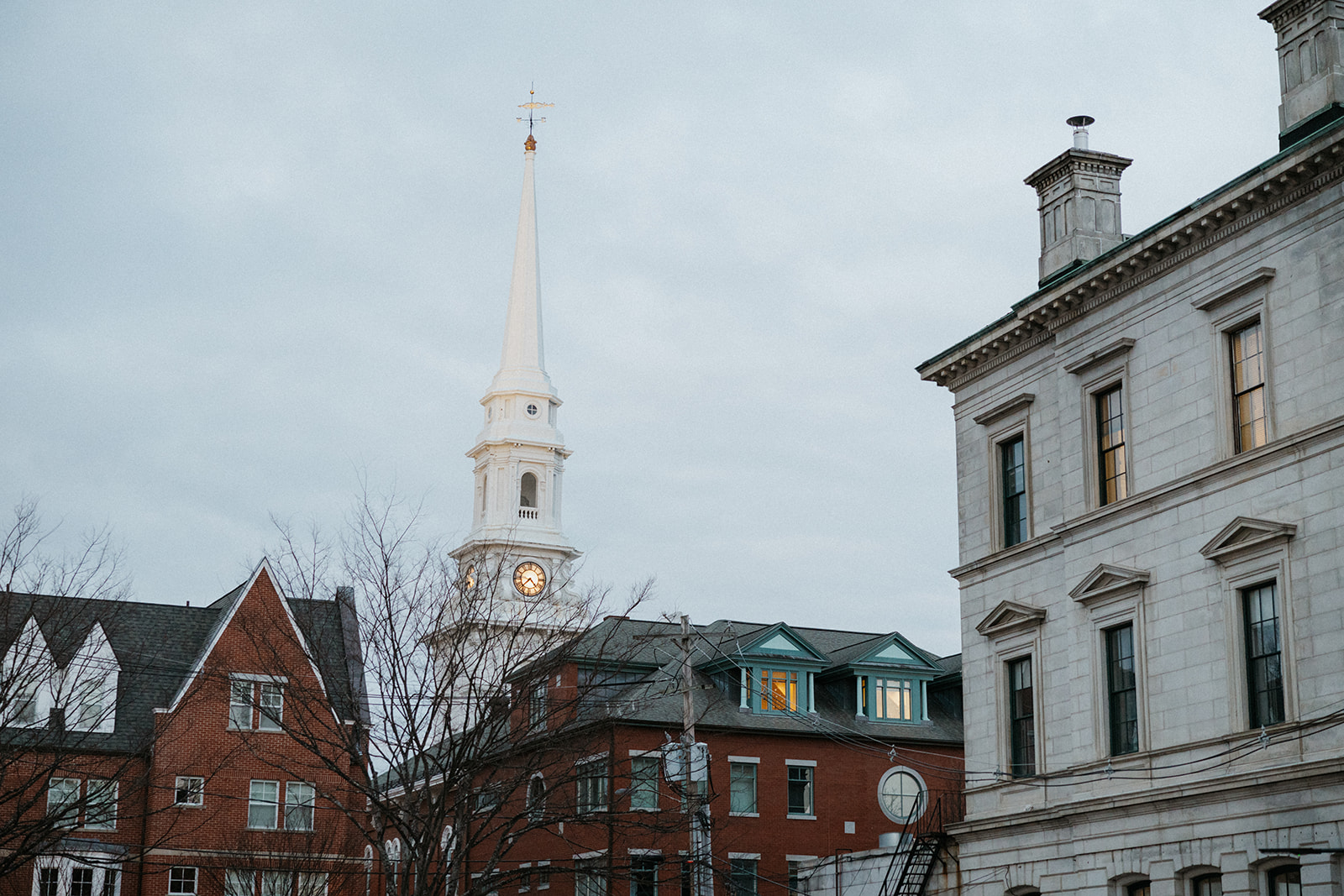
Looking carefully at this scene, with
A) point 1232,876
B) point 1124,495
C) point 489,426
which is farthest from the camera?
point 489,426

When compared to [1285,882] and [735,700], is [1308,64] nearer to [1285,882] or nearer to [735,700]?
[1285,882]

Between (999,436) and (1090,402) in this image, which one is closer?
(1090,402)

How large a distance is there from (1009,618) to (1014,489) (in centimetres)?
293

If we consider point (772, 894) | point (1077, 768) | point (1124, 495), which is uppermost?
point (1124, 495)

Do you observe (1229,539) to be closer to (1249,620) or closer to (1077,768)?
(1249,620)

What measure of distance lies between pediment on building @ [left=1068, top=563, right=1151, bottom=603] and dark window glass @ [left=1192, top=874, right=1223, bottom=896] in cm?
527

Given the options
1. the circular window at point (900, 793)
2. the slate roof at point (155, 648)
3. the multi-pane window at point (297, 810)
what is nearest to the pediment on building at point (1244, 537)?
the slate roof at point (155, 648)

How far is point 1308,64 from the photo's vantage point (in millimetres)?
28125

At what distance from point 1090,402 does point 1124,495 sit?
88.6 inches

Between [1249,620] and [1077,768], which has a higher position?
[1249,620]

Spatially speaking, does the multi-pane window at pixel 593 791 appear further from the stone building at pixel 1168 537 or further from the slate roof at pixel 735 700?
the stone building at pixel 1168 537

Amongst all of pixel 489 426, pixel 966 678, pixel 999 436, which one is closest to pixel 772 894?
pixel 966 678

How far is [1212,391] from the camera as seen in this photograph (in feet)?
90.8

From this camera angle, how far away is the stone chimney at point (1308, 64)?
90.1 feet
